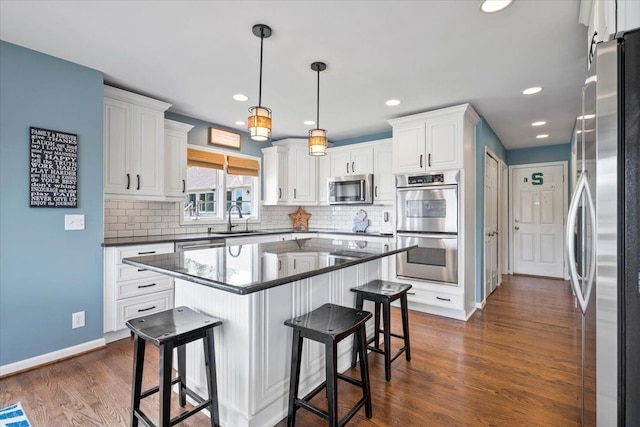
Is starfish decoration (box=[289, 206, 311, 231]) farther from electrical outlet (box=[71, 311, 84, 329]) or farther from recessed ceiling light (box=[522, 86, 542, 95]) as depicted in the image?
recessed ceiling light (box=[522, 86, 542, 95])

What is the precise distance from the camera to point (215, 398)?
5.26 feet

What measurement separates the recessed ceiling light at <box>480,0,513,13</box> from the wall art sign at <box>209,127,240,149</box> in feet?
11.6

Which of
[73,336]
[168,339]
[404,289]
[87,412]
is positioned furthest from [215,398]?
[73,336]

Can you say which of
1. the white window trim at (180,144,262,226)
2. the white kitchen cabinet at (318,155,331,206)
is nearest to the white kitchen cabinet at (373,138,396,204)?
the white kitchen cabinet at (318,155,331,206)

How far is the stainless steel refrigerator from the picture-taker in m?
1.03

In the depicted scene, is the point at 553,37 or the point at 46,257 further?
the point at 46,257

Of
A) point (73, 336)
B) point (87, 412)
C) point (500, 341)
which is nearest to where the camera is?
point (87, 412)

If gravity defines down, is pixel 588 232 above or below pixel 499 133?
below

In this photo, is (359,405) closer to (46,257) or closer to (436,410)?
(436,410)

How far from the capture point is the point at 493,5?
187 cm

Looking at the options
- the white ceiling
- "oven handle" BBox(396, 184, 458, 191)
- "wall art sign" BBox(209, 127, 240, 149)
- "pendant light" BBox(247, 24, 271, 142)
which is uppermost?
the white ceiling

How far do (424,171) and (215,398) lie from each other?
3.16 meters

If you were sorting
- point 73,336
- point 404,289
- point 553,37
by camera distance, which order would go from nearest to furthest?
point 553,37, point 404,289, point 73,336

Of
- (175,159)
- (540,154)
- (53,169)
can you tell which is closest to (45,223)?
(53,169)
